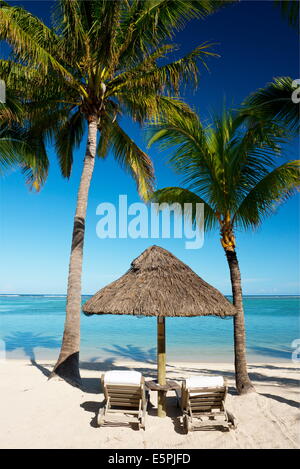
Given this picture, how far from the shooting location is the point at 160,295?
16.7 feet

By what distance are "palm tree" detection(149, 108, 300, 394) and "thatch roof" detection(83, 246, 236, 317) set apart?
134cm

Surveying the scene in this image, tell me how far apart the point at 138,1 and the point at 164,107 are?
246 centimetres

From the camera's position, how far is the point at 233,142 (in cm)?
656

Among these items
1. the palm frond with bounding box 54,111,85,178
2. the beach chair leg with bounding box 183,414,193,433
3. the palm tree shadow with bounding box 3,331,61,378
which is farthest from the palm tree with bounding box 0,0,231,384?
the palm tree shadow with bounding box 3,331,61,378

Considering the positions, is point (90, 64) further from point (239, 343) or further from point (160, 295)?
point (239, 343)

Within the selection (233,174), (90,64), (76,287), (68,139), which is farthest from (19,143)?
(233,174)

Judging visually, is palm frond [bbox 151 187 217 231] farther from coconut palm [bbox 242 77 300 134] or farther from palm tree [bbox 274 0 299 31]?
palm tree [bbox 274 0 299 31]

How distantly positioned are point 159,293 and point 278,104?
12.9 feet

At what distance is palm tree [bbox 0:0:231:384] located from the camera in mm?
6766

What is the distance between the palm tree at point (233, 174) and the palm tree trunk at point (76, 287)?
1.87 m

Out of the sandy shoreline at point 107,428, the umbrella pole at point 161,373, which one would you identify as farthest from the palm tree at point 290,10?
the sandy shoreline at point 107,428

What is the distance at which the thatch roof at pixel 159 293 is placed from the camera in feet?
16.3
